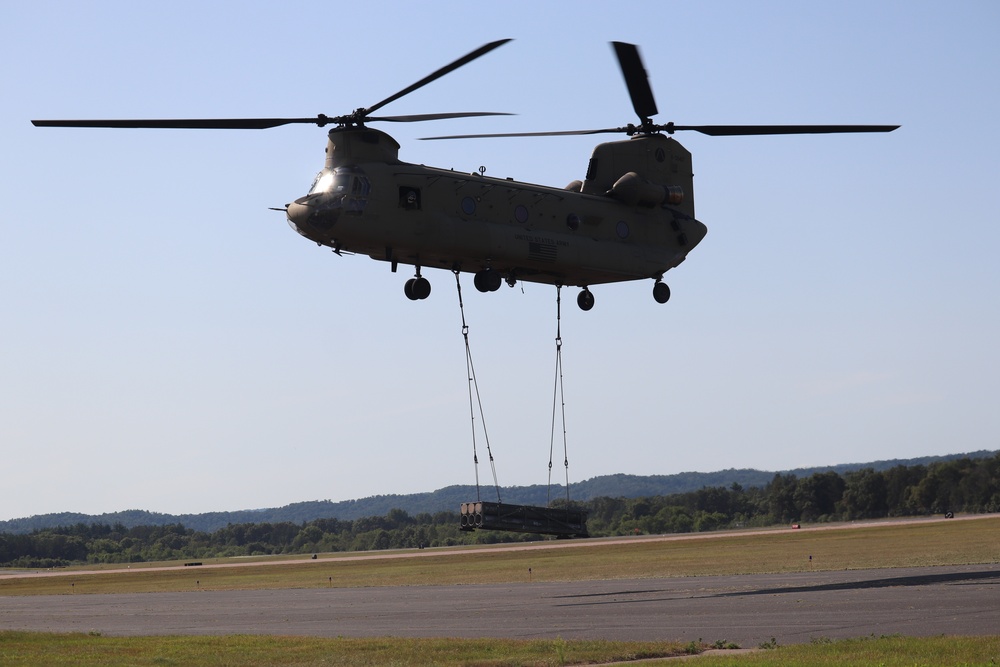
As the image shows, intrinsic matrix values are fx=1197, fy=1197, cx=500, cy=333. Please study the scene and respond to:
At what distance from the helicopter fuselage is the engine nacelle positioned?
0.03 m

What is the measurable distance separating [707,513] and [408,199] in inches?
5138

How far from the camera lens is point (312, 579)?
77375 mm

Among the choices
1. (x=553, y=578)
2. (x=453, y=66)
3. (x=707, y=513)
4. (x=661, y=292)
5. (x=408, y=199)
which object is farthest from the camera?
(x=707, y=513)

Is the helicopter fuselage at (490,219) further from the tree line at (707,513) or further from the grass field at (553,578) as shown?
the tree line at (707,513)

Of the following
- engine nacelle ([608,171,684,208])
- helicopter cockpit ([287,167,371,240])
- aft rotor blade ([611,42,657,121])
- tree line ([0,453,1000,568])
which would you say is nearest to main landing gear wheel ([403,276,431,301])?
helicopter cockpit ([287,167,371,240])

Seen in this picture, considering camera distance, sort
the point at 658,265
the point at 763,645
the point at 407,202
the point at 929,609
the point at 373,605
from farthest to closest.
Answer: the point at 373,605 → the point at 658,265 → the point at 407,202 → the point at 929,609 → the point at 763,645

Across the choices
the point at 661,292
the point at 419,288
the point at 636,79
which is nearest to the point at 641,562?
the point at 661,292

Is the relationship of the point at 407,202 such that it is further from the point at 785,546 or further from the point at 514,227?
the point at 785,546

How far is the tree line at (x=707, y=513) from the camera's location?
13438 cm

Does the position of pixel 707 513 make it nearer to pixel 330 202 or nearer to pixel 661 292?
pixel 661 292

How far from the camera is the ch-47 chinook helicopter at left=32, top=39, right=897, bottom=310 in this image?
29953mm

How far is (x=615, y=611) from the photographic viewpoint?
35.2 meters

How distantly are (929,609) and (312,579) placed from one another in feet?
180

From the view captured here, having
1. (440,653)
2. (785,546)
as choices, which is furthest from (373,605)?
(785,546)
